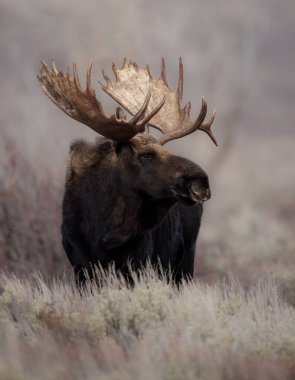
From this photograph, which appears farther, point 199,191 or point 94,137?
point 94,137

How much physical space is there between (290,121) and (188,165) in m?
71.5

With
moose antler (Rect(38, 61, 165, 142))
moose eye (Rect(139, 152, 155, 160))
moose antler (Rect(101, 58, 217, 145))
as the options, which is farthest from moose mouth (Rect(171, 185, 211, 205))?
moose antler (Rect(101, 58, 217, 145))

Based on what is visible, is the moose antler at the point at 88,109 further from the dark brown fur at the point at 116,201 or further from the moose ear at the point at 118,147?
the dark brown fur at the point at 116,201

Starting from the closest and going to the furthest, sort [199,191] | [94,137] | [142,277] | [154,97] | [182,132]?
[199,191] → [142,277] → [182,132] → [154,97] → [94,137]

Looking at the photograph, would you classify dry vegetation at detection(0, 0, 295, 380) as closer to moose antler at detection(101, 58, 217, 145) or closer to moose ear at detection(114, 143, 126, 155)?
moose ear at detection(114, 143, 126, 155)

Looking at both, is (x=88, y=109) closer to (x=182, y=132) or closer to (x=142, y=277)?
(x=182, y=132)

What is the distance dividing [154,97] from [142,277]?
1777mm

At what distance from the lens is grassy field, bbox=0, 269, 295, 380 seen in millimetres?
5379

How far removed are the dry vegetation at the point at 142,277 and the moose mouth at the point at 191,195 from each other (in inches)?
24.5

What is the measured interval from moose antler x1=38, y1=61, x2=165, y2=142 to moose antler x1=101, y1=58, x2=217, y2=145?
0.41 metres

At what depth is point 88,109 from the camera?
25.6ft

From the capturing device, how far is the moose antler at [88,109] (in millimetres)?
7676

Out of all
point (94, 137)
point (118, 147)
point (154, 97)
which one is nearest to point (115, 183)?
point (118, 147)

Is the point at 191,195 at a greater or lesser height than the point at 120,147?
lesser
